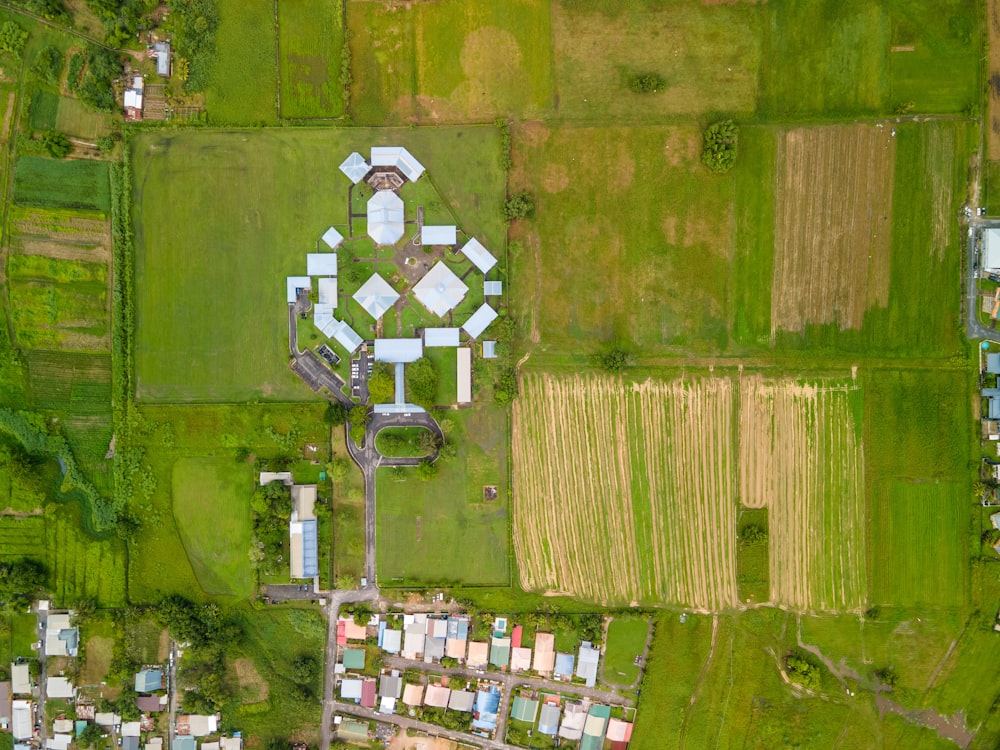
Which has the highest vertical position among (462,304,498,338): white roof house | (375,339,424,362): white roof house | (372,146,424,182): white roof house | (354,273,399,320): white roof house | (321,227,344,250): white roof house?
(372,146,424,182): white roof house

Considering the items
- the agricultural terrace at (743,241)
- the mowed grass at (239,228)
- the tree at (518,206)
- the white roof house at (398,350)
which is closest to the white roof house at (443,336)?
the white roof house at (398,350)

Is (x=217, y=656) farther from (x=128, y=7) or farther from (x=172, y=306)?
(x=128, y=7)

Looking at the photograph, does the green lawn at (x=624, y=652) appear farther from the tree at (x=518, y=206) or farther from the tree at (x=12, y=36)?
the tree at (x=12, y=36)

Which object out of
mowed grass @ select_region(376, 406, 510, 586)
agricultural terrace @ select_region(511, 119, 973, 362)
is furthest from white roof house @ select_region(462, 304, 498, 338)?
mowed grass @ select_region(376, 406, 510, 586)

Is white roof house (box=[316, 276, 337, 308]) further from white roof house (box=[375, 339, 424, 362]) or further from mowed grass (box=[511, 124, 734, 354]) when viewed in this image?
mowed grass (box=[511, 124, 734, 354])

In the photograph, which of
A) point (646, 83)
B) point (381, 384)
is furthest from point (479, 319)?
point (646, 83)
